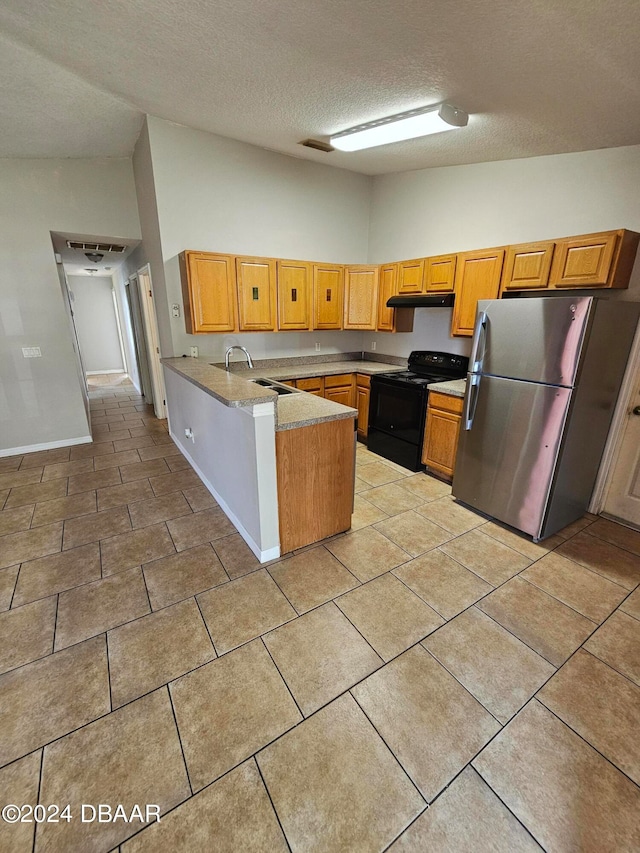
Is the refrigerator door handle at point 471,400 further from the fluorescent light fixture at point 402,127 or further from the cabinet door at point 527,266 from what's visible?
the fluorescent light fixture at point 402,127

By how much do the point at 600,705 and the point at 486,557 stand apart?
0.96m

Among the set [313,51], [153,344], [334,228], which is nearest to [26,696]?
[313,51]

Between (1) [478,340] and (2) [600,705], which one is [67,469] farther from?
(2) [600,705]

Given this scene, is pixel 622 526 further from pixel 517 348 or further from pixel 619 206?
pixel 619 206

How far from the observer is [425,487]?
3.38m

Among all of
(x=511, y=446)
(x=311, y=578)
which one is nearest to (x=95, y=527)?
(x=311, y=578)

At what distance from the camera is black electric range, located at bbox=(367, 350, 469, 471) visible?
11.7 feet

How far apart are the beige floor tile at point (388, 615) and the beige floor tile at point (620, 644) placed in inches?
29.7

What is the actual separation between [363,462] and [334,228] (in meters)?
3.00

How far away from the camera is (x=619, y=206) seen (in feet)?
8.43

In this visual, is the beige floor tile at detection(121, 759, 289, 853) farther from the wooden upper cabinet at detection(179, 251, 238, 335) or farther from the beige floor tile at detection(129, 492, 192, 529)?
the wooden upper cabinet at detection(179, 251, 238, 335)

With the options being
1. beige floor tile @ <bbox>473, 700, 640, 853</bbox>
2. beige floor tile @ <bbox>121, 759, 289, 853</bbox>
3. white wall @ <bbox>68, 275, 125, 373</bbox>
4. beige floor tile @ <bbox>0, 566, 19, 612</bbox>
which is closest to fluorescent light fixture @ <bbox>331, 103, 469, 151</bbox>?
beige floor tile @ <bbox>473, 700, 640, 853</bbox>

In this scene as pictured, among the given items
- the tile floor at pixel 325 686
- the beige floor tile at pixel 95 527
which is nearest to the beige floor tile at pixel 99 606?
the tile floor at pixel 325 686

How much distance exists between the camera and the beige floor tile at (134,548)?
7.70ft
